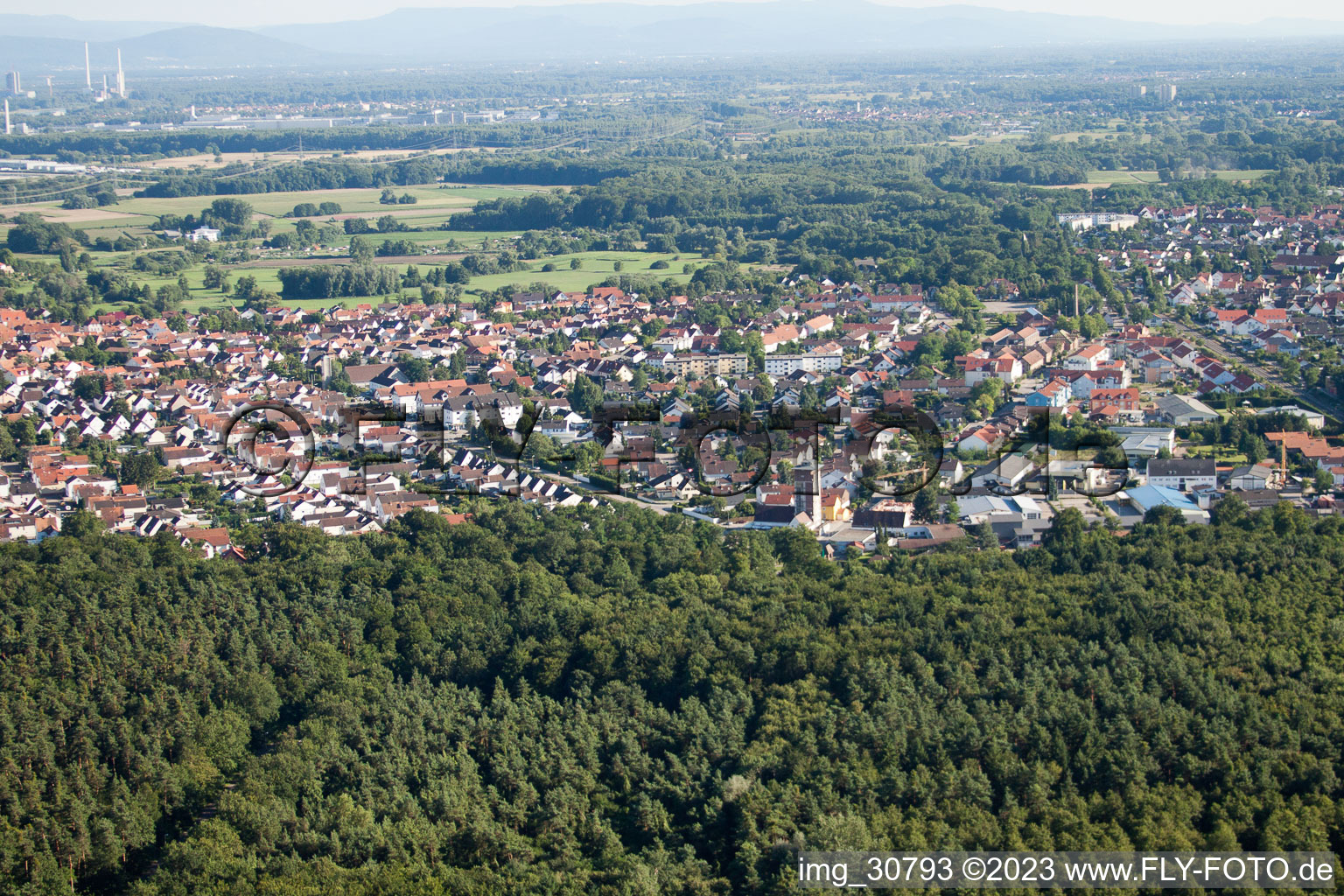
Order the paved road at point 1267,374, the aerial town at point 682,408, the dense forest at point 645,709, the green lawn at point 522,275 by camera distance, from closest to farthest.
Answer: the dense forest at point 645,709
the aerial town at point 682,408
the paved road at point 1267,374
the green lawn at point 522,275

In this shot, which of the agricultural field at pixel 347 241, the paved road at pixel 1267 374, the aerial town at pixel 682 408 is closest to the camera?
the aerial town at pixel 682 408

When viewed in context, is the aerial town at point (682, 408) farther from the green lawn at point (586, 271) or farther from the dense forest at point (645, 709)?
the green lawn at point (586, 271)

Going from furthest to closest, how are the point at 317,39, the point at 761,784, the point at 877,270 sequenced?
the point at 317,39 → the point at 877,270 → the point at 761,784

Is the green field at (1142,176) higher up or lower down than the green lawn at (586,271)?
higher up

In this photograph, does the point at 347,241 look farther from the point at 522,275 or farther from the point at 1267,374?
the point at 1267,374

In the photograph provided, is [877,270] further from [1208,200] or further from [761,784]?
[761,784]

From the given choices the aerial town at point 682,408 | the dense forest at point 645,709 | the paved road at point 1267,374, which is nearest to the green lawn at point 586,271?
the aerial town at point 682,408

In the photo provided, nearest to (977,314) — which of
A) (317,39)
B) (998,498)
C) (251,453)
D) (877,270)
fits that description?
(877,270)

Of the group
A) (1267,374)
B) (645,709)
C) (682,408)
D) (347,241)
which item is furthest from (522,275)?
(645,709)

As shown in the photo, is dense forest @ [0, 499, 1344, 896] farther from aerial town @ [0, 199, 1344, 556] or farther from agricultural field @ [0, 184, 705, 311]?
agricultural field @ [0, 184, 705, 311]
